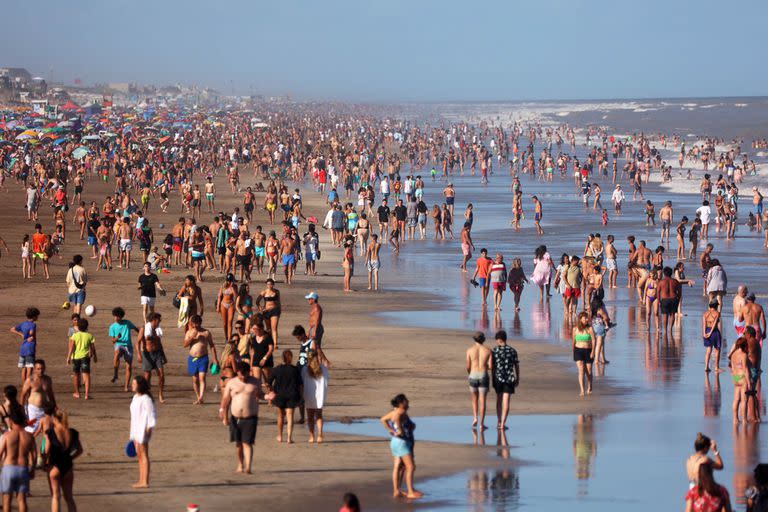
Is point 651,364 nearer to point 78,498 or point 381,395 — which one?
point 381,395

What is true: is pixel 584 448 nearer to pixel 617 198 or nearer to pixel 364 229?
pixel 364 229

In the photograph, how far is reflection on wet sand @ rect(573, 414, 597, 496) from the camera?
13.9m

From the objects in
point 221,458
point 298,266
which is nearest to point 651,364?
point 221,458

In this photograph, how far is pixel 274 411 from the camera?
17.1 meters

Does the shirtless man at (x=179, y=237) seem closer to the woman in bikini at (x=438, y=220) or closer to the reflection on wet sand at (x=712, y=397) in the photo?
the woman in bikini at (x=438, y=220)

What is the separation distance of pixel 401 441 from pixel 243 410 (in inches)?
68.3

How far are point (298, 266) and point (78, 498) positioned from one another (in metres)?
21.3

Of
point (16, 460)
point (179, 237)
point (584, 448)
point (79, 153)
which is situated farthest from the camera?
point (79, 153)

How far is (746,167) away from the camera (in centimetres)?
7119

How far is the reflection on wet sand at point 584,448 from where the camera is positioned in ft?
45.6

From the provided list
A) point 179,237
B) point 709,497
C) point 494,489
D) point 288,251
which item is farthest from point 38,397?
point 179,237

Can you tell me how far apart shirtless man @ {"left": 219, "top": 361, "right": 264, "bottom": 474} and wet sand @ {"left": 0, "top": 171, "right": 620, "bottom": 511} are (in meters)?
0.29

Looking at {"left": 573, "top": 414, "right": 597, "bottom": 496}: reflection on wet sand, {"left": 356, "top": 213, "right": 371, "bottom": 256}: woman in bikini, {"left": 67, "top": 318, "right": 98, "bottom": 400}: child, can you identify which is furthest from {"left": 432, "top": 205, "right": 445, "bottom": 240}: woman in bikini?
{"left": 67, "top": 318, "right": 98, "bottom": 400}: child

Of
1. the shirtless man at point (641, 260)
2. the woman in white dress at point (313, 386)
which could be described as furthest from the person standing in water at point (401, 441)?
the shirtless man at point (641, 260)
